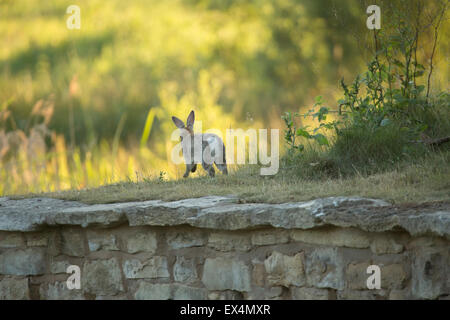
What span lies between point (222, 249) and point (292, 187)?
86cm

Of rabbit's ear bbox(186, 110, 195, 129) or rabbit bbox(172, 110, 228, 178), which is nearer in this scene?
rabbit bbox(172, 110, 228, 178)

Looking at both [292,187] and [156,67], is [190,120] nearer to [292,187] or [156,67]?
[292,187]

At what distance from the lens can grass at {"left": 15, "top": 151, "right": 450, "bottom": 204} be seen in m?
3.90

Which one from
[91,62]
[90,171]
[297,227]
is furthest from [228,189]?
[91,62]

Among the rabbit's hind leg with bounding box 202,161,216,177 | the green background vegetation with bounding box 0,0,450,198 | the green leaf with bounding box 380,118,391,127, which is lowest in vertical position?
the rabbit's hind leg with bounding box 202,161,216,177

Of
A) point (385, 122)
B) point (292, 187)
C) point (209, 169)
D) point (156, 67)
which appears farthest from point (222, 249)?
point (156, 67)

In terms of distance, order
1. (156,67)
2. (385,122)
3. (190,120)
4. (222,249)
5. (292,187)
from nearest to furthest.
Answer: (222,249), (292,187), (385,122), (190,120), (156,67)

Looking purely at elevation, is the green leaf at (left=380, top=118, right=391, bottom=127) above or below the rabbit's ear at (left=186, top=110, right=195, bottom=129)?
below

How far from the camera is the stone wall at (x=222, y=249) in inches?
131

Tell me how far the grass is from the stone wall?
0.26m

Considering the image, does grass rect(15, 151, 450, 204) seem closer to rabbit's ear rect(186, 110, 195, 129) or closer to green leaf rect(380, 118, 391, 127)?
green leaf rect(380, 118, 391, 127)

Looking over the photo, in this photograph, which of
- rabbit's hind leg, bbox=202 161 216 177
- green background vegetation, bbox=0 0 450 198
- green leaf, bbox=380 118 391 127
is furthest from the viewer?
green background vegetation, bbox=0 0 450 198

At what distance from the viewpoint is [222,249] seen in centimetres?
391

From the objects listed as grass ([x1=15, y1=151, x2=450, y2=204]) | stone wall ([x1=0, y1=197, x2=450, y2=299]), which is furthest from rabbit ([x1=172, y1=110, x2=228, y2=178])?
stone wall ([x1=0, y1=197, x2=450, y2=299])
